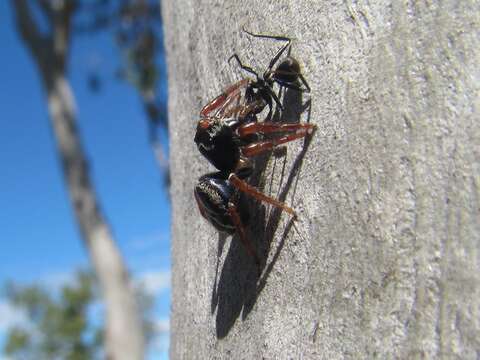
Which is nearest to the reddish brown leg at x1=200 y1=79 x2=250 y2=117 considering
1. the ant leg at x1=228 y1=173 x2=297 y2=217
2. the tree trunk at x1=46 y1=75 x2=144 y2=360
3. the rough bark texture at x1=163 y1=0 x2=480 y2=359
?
the rough bark texture at x1=163 y1=0 x2=480 y2=359

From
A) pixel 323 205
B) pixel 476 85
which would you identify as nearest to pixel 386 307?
pixel 323 205

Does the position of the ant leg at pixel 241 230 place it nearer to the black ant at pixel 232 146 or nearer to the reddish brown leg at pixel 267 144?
the black ant at pixel 232 146

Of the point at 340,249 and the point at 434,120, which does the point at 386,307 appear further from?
the point at 434,120

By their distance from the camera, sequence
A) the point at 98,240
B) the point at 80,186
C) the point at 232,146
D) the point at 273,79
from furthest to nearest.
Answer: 1. the point at 80,186
2. the point at 98,240
3. the point at 232,146
4. the point at 273,79

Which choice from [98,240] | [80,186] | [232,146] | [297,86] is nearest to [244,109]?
[232,146]

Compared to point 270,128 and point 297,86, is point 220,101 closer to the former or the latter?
point 270,128
